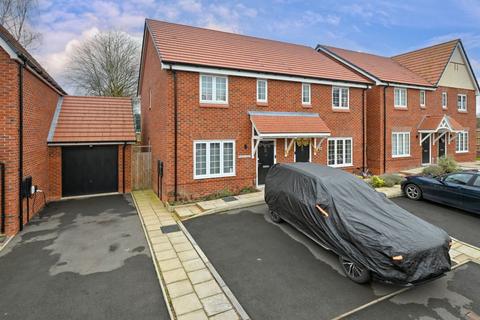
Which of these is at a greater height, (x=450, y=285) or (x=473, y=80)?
(x=473, y=80)

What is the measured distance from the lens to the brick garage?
10836 millimetres

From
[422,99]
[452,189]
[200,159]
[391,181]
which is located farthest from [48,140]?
[422,99]

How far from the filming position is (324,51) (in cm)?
1767

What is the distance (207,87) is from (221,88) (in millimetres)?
604

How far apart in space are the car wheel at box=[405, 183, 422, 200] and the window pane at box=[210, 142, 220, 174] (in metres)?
7.70

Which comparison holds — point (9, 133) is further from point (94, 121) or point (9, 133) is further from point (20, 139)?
point (94, 121)

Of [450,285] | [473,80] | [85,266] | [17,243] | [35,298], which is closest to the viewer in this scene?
[35,298]

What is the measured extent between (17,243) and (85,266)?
2732 mm

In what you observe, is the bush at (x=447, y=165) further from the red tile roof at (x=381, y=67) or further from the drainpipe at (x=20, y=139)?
the drainpipe at (x=20, y=139)

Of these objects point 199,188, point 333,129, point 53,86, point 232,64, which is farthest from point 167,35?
point 333,129

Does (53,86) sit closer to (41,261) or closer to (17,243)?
(17,243)

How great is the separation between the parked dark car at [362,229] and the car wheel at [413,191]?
5.28 m

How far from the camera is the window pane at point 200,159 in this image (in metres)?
9.91

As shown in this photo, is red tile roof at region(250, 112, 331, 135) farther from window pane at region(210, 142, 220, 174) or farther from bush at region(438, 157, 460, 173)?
bush at region(438, 157, 460, 173)
